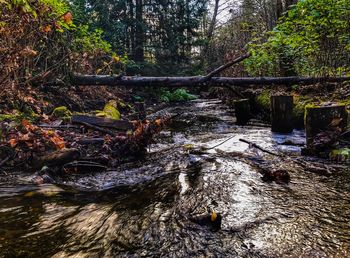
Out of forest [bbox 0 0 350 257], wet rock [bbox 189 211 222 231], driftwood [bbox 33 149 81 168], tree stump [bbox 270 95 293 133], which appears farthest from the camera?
tree stump [bbox 270 95 293 133]

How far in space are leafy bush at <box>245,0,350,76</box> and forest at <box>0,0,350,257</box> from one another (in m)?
0.04

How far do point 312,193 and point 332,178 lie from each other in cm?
55

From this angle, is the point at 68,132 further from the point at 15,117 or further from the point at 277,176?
the point at 277,176

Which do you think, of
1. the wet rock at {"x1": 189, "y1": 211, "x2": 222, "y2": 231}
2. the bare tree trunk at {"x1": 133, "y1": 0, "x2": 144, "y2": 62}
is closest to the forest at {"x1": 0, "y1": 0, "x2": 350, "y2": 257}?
the wet rock at {"x1": 189, "y1": 211, "x2": 222, "y2": 231}

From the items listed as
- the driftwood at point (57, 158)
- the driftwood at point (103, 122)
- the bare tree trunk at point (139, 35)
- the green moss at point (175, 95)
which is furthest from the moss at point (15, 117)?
the bare tree trunk at point (139, 35)

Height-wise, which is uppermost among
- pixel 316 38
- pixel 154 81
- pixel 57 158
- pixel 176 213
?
pixel 316 38

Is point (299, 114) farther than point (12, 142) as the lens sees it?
Yes

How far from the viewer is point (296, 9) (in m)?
6.25

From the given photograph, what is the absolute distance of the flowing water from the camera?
77.0 inches

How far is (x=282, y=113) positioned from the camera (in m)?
5.91

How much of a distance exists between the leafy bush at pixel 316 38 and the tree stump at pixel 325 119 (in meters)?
2.52

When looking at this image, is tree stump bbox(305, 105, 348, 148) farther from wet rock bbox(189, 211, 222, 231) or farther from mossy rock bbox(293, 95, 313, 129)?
wet rock bbox(189, 211, 222, 231)

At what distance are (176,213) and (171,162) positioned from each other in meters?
1.75

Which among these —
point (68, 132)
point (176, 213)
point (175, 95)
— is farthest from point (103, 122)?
point (175, 95)
